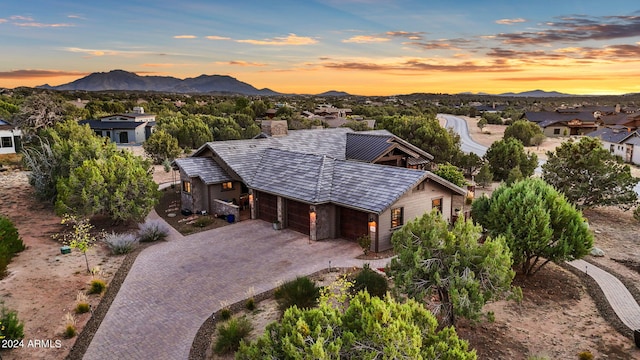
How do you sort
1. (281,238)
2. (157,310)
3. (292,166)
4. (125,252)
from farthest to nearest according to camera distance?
1. (292,166)
2. (281,238)
3. (125,252)
4. (157,310)

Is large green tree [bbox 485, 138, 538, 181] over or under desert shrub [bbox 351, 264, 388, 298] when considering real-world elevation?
over

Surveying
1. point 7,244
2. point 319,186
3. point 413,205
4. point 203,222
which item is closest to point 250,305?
point 319,186

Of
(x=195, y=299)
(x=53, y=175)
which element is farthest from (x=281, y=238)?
(x=53, y=175)

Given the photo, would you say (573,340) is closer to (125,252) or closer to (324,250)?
(324,250)

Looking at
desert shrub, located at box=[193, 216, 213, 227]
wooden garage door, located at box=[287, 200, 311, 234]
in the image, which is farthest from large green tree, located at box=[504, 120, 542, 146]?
desert shrub, located at box=[193, 216, 213, 227]

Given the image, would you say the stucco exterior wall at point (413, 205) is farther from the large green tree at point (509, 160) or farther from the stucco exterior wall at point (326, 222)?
the large green tree at point (509, 160)

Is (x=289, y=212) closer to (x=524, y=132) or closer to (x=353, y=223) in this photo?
(x=353, y=223)

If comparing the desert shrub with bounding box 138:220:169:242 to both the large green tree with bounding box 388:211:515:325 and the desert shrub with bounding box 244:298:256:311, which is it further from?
the large green tree with bounding box 388:211:515:325
